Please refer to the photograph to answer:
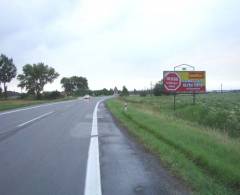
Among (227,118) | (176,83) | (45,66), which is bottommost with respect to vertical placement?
(227,118)

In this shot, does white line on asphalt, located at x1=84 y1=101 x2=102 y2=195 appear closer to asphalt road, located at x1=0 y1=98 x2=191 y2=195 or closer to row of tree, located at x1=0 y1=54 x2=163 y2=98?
asphalt road, located at x1=0 y1=98 x2=191 y2=195

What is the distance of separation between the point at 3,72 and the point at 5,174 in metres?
100

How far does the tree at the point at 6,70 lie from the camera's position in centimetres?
10094

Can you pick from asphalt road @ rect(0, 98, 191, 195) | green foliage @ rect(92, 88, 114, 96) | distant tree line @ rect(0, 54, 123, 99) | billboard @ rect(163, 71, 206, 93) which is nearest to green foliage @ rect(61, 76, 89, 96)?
green foliage @ rect(92, 88, 114, 96)

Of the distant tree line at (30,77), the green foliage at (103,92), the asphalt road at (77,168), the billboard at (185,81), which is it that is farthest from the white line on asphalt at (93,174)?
the green foliage at (103,92)

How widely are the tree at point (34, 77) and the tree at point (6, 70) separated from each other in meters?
4.46

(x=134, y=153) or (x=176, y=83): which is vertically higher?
(x=176, y=83)

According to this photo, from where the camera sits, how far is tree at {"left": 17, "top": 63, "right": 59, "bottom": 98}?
356ft

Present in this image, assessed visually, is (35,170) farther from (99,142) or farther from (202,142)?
(202,142)

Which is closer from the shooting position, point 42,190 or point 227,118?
point 42,190

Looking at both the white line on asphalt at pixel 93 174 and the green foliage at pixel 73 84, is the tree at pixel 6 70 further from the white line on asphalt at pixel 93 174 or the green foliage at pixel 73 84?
the white line on asphalt at pixel 93 174

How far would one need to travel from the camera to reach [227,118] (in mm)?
21547

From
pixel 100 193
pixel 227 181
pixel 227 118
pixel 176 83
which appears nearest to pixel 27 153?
pixel 100 193

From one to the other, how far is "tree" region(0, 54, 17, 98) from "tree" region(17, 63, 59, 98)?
14.6ft
